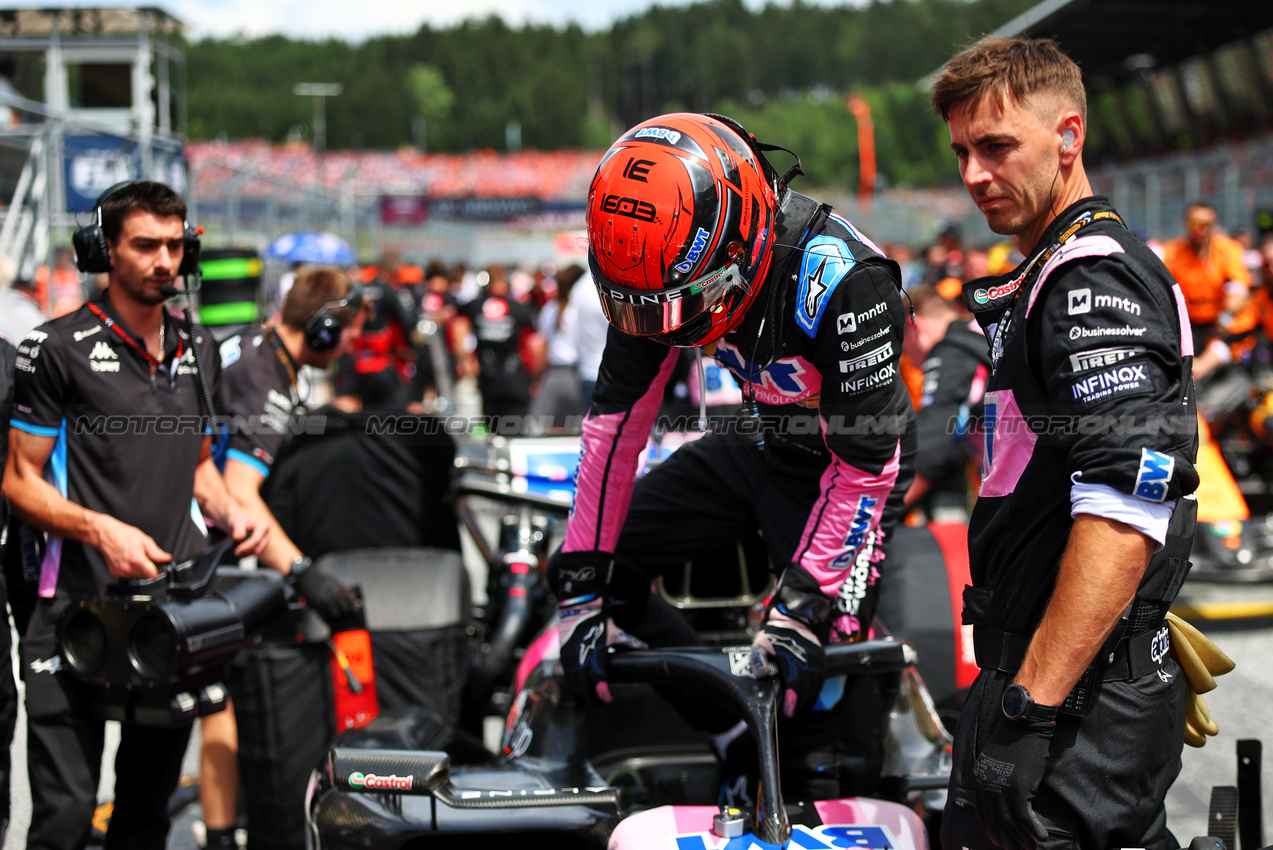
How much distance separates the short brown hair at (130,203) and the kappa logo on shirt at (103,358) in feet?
1.02

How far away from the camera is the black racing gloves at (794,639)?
2.32m

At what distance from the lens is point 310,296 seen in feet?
13.8

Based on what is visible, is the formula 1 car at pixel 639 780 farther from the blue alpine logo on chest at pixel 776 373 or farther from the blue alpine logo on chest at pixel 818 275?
the blue alpine logo on chest at pixel 818 275

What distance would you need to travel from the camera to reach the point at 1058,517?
184 cm

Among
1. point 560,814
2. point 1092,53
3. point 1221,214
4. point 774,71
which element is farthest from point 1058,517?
point 774,71

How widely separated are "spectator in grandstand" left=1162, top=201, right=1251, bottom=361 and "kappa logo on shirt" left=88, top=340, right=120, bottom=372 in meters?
8.32

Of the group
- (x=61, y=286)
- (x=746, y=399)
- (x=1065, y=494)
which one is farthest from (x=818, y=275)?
(x=61, y=286)

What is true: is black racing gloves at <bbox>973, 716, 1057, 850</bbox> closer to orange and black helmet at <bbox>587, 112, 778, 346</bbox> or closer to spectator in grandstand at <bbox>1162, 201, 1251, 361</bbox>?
orange and black helmet at <bbox>587, 112, 778, 346</bbox>

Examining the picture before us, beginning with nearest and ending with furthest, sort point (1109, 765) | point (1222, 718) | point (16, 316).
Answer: point (1109, 765) < point (1222, 718) < point (16, 316)

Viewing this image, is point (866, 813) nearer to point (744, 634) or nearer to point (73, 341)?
point (744, 634)

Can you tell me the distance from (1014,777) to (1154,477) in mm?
525

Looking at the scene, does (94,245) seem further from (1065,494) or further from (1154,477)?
(1154,477)

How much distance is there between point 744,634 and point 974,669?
36.6 inches

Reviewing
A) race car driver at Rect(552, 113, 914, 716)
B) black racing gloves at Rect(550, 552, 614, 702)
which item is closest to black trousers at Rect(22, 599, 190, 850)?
black racing gloves at Rect(550, 552, 614, 702)
